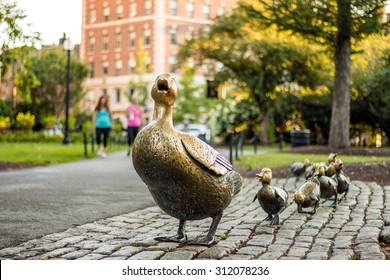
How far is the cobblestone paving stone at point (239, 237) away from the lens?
4.31 m

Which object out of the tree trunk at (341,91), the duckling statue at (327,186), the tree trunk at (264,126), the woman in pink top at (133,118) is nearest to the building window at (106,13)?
the duckling statue at (327,186)

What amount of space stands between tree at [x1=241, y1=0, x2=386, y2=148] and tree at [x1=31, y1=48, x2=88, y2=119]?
929 centimetres

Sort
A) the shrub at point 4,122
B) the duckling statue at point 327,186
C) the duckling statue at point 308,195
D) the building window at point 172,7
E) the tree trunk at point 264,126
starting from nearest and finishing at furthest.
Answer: the duckling statue at point 308,195 → the duckling statue at point 327,186 → the building window at point 172,7 → the shrub at point 4,122 → the tree trunk at point 264,126

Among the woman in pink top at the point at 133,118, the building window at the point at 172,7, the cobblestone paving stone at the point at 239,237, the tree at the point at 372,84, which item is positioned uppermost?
the building window at the point at 172,7

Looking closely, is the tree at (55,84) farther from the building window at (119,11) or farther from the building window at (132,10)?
the building window at (119,11)

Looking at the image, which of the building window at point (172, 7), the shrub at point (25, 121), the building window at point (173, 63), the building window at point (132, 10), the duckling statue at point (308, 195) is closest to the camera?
the duckling statue at point (308, 195)

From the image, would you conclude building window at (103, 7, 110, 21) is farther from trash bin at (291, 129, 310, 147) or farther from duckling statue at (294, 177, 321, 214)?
trash bin at (291, 129, 310, 147)

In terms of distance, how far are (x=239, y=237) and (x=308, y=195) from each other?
62.2 inches

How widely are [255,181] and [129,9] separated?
4400mm

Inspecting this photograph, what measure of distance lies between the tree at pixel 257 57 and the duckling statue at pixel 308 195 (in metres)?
24.1

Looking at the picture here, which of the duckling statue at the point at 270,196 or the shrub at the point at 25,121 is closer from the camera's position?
the duckling statue at the point at 270,196

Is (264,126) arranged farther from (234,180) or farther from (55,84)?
(234,180)

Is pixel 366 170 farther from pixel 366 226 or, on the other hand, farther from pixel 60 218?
pixel 60 218

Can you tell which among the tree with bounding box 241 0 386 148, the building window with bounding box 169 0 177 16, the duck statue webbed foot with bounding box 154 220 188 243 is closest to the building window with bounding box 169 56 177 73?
the tree with bounding box 241 0 386 148
